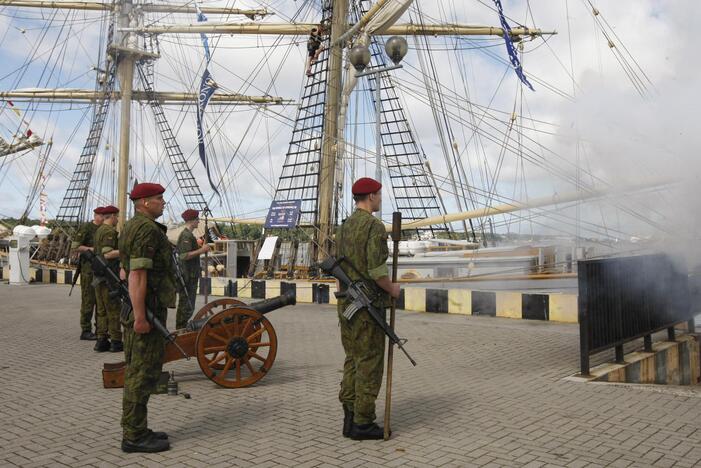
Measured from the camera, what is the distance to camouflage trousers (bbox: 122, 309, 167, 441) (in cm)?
386

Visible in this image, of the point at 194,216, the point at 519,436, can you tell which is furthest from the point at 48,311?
the point at 519,436

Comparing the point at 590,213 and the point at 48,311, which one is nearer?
the point at 590,213

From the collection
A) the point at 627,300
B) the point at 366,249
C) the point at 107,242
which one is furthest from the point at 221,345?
the point at 627,300

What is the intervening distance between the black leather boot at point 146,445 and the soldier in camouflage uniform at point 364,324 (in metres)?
1.26

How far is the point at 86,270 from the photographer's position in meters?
8.44

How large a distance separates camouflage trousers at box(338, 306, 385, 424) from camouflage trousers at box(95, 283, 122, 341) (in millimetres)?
4520

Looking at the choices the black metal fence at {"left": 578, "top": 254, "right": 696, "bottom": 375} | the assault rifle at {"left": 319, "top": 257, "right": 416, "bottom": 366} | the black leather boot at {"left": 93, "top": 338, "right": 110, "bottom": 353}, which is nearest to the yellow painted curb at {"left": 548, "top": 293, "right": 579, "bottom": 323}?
the black metal fence at {"left": 578, "top": 254, "right": 696, "bottom": 375}

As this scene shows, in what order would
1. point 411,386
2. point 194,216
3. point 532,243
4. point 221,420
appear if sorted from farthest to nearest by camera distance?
point 532,243 → point 194,216 → point 411,386 → point 221,420

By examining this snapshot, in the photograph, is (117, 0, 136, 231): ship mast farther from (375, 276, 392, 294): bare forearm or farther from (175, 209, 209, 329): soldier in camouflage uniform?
(375, 276, 392, 294): bare forearm

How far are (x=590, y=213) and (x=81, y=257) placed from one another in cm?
747

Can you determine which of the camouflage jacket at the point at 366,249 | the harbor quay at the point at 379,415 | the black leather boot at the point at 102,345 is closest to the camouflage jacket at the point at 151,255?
the harbor quay at the point at 379,415

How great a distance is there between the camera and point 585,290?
19.0ft

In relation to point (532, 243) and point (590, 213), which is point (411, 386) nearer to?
point (590, 213)

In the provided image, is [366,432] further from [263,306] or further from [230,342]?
[263,306]
